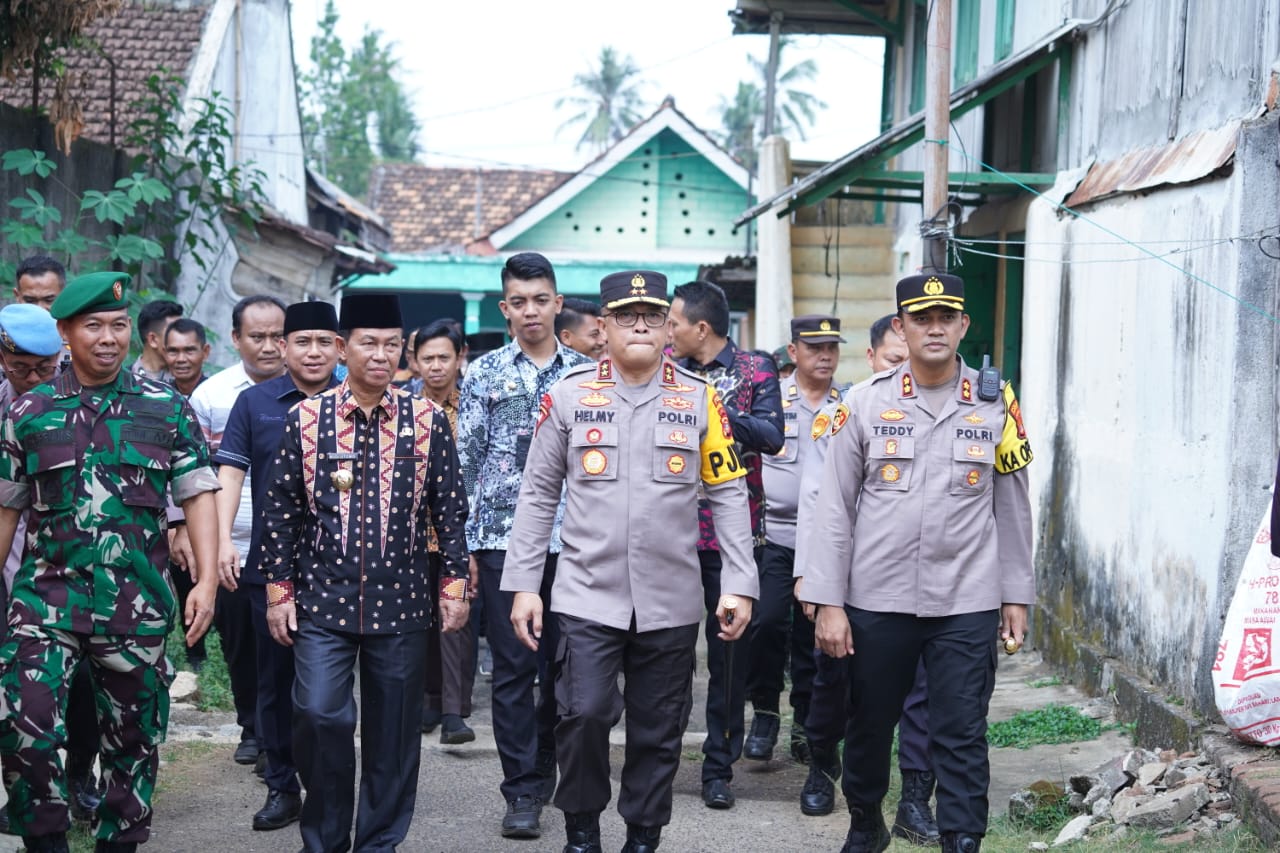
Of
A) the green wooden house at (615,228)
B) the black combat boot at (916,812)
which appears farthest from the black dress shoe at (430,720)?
the green wooden house at (615,228)

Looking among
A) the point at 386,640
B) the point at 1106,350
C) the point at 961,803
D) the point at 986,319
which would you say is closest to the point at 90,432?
the point at 386,640

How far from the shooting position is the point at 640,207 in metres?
27.9

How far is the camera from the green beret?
501 centimetres

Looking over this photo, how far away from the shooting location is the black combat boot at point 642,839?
5.32 metres

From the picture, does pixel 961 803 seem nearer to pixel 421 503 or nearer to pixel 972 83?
pixel 421 503

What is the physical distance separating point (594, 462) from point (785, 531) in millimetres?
2355

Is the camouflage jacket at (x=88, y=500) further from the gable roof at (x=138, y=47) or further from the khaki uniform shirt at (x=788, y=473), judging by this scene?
the gable roof at (x=138, y=47)

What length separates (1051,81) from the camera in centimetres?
1070

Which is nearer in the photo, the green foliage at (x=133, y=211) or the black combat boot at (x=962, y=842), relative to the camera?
the black combat boot at (x=962, y=842)

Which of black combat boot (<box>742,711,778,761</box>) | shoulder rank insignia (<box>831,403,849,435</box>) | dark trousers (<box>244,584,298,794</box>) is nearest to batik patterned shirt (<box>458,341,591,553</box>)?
dark trousers (<box>244,584,298,794</box>)

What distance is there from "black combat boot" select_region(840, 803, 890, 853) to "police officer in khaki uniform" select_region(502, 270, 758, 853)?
30.1 inches

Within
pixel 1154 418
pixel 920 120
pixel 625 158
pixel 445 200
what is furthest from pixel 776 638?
pixel 445 200

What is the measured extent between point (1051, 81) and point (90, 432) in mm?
7836

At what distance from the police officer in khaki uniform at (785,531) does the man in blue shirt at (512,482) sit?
1.32 meters
